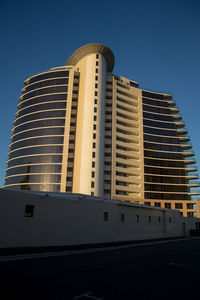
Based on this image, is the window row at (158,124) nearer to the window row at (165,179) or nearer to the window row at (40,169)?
the window row at (165,179)

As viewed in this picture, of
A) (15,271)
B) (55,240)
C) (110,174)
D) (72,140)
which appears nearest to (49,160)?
(72,140)

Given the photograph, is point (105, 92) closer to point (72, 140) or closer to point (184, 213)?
point (72, 140)

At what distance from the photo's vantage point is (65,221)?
2173cm

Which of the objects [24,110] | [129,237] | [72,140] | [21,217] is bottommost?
[129,237]

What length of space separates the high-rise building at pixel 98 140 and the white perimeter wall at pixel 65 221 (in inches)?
1112

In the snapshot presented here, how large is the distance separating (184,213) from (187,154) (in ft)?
73.9

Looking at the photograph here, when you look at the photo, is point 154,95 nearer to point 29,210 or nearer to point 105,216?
point 105,216

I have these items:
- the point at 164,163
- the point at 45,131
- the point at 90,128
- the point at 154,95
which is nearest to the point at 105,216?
the point at 90,128

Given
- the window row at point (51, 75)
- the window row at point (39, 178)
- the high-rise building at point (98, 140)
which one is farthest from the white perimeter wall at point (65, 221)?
the window row at point (51, 75)

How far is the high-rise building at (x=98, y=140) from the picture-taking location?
62125 mm

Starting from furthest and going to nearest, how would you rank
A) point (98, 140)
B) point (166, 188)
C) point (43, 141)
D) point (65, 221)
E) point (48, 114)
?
point (166, 188)
point (48, 114)
point (43, 141)
point (98, 140)
point (65, 221)

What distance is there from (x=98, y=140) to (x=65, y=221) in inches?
1684

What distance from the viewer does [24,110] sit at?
2931 inches

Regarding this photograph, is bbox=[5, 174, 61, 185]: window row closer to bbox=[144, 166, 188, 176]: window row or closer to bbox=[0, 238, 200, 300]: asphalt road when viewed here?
bbox=[144, 166, 188, 176]: window row
